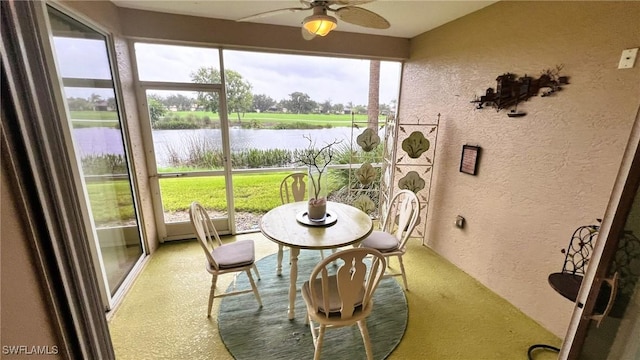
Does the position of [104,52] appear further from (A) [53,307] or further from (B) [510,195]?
(B) [510,195]

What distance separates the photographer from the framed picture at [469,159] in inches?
96.2

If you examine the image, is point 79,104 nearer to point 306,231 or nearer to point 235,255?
point 235,255

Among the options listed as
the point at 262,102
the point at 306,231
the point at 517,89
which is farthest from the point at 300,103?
the point at 517,89

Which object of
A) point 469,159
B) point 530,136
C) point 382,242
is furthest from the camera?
point 469,159

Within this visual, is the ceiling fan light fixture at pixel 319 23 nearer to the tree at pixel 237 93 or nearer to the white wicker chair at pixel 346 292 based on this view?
the white wicker chair at pixel 346 292

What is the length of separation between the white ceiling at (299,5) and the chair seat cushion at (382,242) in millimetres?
2056

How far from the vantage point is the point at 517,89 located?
2020 mm

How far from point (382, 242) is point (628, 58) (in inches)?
75.4

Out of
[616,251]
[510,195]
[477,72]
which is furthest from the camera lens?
[477,72]

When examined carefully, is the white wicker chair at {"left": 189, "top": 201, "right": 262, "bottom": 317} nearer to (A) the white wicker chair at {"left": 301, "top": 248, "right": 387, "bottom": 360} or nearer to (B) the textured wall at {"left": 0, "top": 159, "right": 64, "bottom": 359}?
(A) the white wicker chair at {"left": 301, "top": 248, "right": 387, "bottom": 360}

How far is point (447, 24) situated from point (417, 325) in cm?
286

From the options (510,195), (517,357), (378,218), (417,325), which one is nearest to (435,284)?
(417,325)

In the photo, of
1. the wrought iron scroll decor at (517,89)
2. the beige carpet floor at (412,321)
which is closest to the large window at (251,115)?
the beige carpet floor at (412,321)

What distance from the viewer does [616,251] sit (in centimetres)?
98
